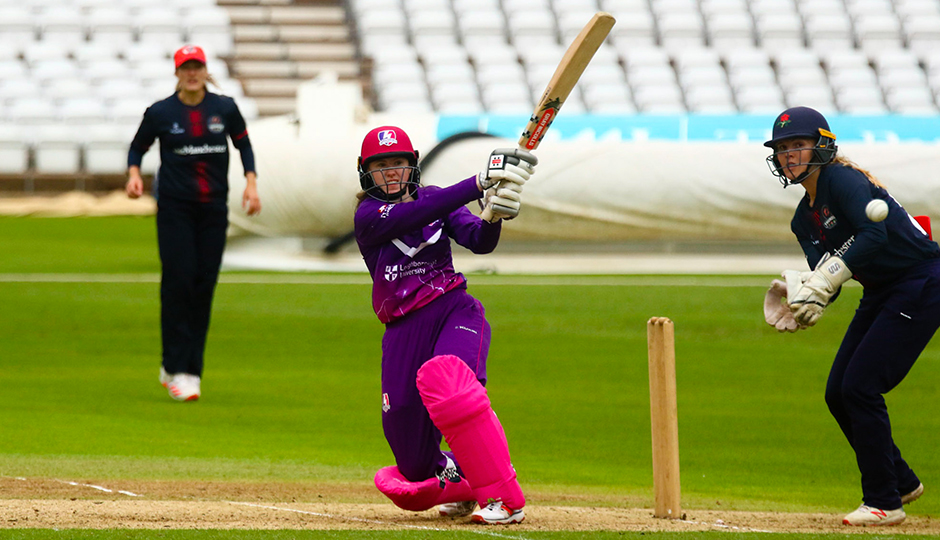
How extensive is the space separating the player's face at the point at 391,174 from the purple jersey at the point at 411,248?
3.1 inches

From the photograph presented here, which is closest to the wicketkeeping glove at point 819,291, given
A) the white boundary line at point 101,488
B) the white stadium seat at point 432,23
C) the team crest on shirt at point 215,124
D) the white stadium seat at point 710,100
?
the white boundary line at point 101,488

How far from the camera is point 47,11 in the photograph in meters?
30.3

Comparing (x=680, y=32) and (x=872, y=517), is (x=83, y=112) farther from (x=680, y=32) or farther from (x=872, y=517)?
(x=872, y=517)

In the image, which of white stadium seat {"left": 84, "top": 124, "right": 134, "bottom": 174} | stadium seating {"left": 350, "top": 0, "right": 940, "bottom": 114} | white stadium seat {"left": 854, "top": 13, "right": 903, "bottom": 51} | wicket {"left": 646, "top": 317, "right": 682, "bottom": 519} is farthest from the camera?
white stadium seat {"left": 854, "top": 13, "right": 903, "bottom": 51}

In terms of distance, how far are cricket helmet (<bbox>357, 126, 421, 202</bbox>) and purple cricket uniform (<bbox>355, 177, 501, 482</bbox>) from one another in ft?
0.28

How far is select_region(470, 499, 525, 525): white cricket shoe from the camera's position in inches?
198

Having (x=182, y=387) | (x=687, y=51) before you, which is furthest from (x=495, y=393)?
(x=687, y=51)

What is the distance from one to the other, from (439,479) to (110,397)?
453 cm

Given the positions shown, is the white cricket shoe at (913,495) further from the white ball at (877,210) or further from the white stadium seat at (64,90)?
the white stadium seat at (64,90)

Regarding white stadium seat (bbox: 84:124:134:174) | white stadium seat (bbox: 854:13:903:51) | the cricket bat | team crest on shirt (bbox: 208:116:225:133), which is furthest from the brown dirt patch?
white stadium seat (bbox: 854:13:903:51)

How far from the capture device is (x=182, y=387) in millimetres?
8883

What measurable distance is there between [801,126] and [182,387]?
5074mm

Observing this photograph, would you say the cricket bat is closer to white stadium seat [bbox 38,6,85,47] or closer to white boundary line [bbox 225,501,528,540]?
white boundary line [bbox 225,501,528,540]

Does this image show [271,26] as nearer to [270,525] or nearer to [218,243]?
[218,243]
